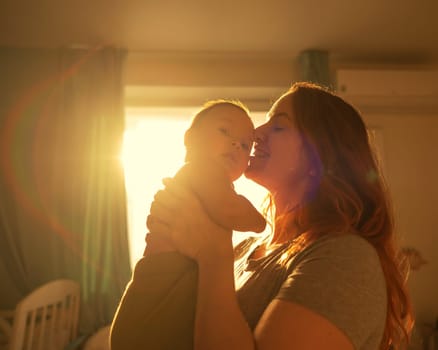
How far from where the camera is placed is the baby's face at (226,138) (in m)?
0.88

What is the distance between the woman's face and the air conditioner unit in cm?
171

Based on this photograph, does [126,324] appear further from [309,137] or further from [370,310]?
[309,137]

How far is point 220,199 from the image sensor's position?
68cm

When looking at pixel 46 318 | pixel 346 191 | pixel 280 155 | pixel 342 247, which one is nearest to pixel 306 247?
pixel 342 247

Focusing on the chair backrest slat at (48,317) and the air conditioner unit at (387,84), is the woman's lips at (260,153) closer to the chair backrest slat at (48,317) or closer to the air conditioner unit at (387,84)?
the chair backrest slat at (48,317)

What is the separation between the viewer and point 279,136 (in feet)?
2.84

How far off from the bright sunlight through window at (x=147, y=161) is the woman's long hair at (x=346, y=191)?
159 cm

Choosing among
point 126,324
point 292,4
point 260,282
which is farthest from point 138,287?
point 292,4

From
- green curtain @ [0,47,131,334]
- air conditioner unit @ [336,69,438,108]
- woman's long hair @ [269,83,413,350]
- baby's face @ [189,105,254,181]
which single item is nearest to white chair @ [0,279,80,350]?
green curtain @ [0,47,131,334]

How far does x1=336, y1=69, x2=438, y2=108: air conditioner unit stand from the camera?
236cm

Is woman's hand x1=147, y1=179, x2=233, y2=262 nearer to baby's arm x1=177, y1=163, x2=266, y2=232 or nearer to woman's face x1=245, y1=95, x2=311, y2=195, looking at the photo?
baby's arm x1=177, y1=163, x2=266, y2=232

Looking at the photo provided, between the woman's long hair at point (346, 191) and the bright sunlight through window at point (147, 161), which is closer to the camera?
the woman's long hair at point (346, 191)

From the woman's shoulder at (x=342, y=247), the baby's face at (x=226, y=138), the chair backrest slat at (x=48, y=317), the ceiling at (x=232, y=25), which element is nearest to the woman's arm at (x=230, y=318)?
the woman's shoulder at (x=342, y=247)

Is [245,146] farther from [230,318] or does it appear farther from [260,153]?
[230,318]
